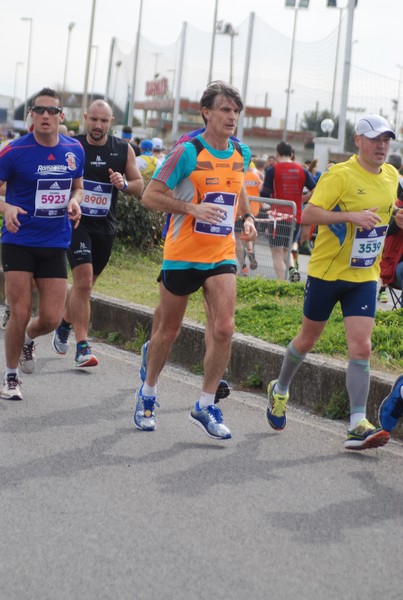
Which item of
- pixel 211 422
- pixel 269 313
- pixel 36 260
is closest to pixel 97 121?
pixel 36 260

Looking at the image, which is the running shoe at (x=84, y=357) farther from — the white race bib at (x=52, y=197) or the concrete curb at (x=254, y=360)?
the white race bib at (x=52, y=197)

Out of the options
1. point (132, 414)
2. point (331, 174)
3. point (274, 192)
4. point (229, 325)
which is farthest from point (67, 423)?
point (274, 192)

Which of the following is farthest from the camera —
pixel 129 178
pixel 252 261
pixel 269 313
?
pixel 252 261

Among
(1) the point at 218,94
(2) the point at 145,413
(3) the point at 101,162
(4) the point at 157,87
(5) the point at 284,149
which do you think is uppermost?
(4) the point at 157,87

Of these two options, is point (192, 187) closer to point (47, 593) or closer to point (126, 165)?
point (126, 165)

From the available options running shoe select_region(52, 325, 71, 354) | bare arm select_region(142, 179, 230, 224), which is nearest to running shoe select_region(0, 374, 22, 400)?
running shoe select_region(52, 325, 71, 354)

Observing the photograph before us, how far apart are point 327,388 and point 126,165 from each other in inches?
99.5

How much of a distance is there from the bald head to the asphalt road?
7.04 ft

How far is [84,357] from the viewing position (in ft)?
28.7

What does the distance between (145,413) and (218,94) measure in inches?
77.0

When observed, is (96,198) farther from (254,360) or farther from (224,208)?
(224,208)

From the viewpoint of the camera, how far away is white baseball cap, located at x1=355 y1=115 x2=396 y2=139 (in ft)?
21.1

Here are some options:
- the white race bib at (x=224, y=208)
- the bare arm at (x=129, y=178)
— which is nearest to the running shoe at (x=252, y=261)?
the bare arm at (x=129, y=178)

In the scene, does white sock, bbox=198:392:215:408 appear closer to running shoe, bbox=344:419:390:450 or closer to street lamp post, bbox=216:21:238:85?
running shoe, bbox=344:419:390:450
